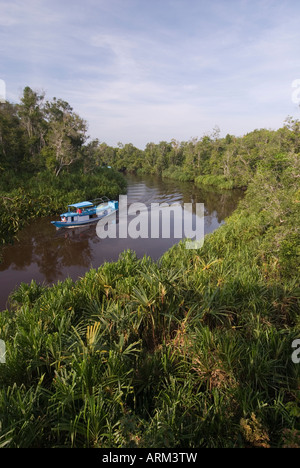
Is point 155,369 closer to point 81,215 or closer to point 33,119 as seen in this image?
point 81,215

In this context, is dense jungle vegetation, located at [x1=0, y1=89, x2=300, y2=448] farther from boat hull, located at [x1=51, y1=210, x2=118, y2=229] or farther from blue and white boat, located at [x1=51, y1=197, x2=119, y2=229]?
blue and white boat, located at [x1=51, y1=197, x2=119, y2=229]

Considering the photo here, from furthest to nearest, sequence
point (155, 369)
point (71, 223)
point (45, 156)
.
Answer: point (45, 156) → point (71, 223) → point (155, 369)

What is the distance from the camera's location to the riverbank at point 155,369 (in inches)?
133

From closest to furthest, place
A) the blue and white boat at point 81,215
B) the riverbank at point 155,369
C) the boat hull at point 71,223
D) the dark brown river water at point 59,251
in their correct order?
the riverbank at point 155,369 → the dark brown river water at point 59,251 → the boat hull at point 71,223 → the blue and white boat at point 81,215

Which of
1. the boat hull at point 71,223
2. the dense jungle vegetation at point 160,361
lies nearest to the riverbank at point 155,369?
the dense jungle vegetation at point 160,361

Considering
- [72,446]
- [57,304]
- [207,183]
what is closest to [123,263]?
[57,304]

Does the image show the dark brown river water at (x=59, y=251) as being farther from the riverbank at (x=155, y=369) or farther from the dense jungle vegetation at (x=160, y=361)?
the riverbank at (x=155, y=369)

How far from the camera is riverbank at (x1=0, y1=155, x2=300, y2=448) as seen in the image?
3381 mm

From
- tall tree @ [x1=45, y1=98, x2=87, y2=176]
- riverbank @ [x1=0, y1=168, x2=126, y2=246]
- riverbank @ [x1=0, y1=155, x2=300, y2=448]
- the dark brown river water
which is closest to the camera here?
riverbank @ [x1=0, y1=155, x2=300, y2=448]

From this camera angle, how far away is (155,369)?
15.0ft

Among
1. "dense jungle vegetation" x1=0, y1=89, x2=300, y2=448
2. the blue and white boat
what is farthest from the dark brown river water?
"dense jungle vegetation" x1=0, y1=89, x2=300, y2=448

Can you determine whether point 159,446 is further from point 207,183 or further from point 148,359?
point 207,183

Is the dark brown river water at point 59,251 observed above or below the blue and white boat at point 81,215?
below

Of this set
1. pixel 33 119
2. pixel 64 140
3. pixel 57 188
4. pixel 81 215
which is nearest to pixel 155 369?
pixel 81 215
